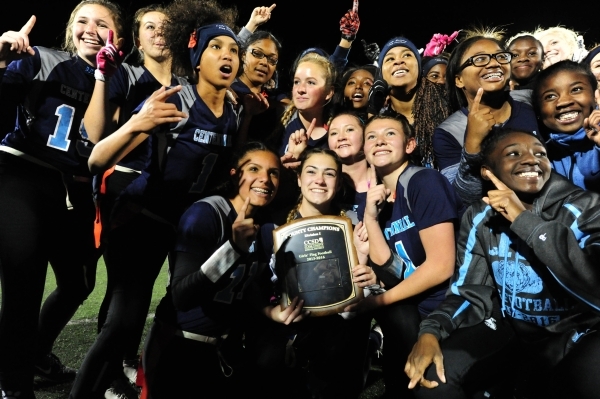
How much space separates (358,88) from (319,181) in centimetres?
123

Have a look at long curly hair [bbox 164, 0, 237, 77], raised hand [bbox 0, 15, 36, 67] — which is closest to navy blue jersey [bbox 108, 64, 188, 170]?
long curly hair [bbox 164, 0, 237, 77]

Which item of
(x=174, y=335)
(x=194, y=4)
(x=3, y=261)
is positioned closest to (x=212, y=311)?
(x=174, y=335)

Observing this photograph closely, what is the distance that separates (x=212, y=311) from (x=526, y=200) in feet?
4.95

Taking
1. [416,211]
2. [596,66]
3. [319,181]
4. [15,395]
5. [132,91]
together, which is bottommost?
[15,395]

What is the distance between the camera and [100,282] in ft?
20.5

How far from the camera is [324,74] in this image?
3602 millimetres

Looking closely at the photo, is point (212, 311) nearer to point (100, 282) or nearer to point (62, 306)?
point (62, 306)

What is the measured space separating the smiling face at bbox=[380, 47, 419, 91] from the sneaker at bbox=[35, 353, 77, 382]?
263 cm

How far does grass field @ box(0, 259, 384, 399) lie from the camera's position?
3150 millimetres

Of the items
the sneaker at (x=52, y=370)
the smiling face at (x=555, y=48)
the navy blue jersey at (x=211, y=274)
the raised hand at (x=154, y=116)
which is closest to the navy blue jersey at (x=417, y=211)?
the navy blue jersey at (x=211, y=274)

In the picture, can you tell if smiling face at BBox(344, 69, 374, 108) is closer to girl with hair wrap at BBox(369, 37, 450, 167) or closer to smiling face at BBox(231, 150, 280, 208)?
girl with hair wrap at BBox(369, 37, 450, 167)

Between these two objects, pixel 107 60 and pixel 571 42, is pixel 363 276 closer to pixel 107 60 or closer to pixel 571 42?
pixel 107 60

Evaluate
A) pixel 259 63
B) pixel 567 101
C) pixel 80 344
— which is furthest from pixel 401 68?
pixel 80 344

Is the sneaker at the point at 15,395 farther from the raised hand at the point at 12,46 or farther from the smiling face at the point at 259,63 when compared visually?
the smiling face at the point at 259,63
